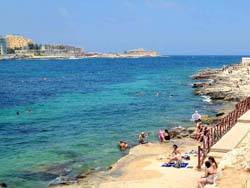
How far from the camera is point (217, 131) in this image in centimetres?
2420

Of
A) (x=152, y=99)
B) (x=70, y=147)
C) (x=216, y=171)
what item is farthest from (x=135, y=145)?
(x=152, y=99)

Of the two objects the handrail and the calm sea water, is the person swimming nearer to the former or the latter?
the calm sea water

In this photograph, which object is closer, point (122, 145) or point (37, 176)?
point (37, 176)

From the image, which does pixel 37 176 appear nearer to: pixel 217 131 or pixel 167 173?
pixel 167 173

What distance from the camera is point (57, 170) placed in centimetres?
2384

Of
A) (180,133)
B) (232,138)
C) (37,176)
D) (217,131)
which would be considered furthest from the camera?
(180,133)

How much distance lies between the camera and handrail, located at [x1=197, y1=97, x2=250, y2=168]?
69.3ft

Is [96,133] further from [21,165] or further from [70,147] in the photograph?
[21,165]

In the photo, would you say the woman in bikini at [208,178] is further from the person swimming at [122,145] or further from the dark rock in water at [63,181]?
the person swimming at [122,145]

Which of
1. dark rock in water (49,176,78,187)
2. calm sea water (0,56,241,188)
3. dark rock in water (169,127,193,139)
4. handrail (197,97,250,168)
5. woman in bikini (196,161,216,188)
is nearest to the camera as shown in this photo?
woman in bikini (196,161,216,188)

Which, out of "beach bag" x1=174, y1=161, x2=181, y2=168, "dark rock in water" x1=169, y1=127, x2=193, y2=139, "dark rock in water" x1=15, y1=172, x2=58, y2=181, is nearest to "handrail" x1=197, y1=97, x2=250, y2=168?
"beach bag" x1=174, y1=161, x2=181, y2=168

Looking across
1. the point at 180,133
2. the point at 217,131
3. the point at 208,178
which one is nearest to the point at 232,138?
the point at 217,131

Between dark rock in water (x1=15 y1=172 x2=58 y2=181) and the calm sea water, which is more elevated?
the calm sea water

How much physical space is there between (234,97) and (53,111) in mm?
20048
